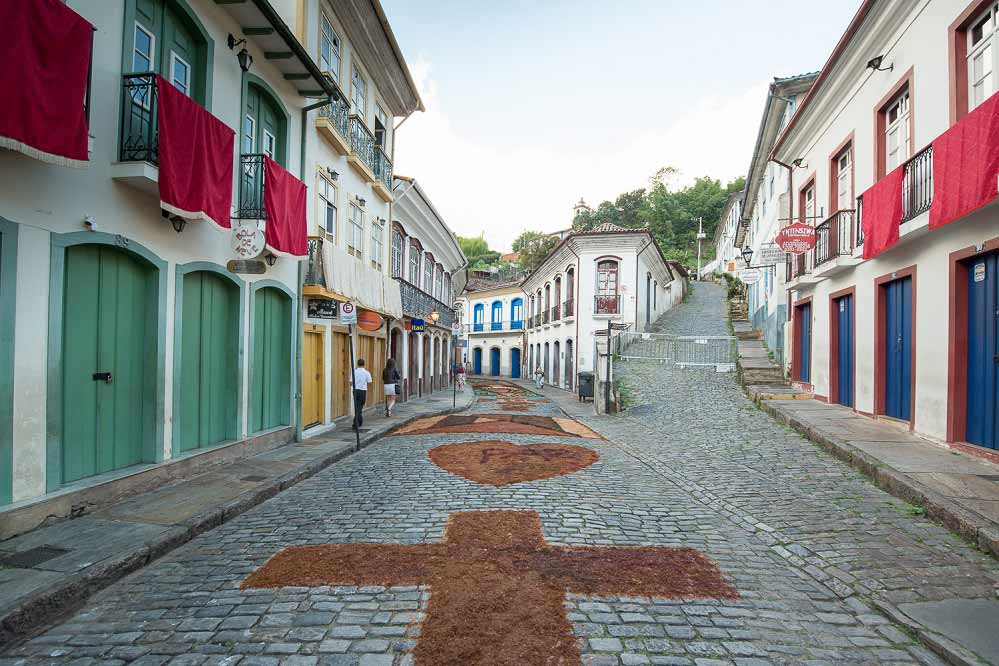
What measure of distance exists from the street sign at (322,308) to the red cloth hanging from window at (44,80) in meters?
5.62

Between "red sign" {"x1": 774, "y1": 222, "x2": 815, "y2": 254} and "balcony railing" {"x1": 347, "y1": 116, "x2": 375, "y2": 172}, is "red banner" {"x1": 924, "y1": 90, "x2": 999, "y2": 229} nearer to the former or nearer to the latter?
"red sign" {"x1": 774, "y1": 222, "x2": 815, "y2": 254}

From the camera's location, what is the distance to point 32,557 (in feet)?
13.5

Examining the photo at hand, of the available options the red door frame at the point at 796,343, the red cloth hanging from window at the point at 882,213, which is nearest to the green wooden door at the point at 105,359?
the red cloth hanging from window at the point at 882,213

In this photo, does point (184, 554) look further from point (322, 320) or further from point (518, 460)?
point (322, 320)

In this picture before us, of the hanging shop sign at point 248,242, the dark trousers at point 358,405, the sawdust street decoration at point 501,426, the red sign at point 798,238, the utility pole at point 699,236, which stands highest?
the utility pole at point 699,236

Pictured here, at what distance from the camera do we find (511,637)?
9.95 ft

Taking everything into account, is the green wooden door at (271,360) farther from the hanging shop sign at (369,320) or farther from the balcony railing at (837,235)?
the balcony railing at (837,235)

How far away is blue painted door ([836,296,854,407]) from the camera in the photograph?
36.9ft

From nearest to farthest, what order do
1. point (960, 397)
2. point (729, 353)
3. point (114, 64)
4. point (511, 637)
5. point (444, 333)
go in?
point (511, 637), point (114, 64), point (960, 397), point (729, 353), point (444, 333)

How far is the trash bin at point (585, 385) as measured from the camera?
20.5 m

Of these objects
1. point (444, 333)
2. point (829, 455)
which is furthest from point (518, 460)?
point (444, 333)

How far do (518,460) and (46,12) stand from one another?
718cm

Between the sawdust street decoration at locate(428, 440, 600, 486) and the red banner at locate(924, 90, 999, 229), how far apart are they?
5.80 m

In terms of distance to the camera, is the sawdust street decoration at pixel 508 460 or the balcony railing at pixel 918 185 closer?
the sawdust street decoration at pixel 508 460
